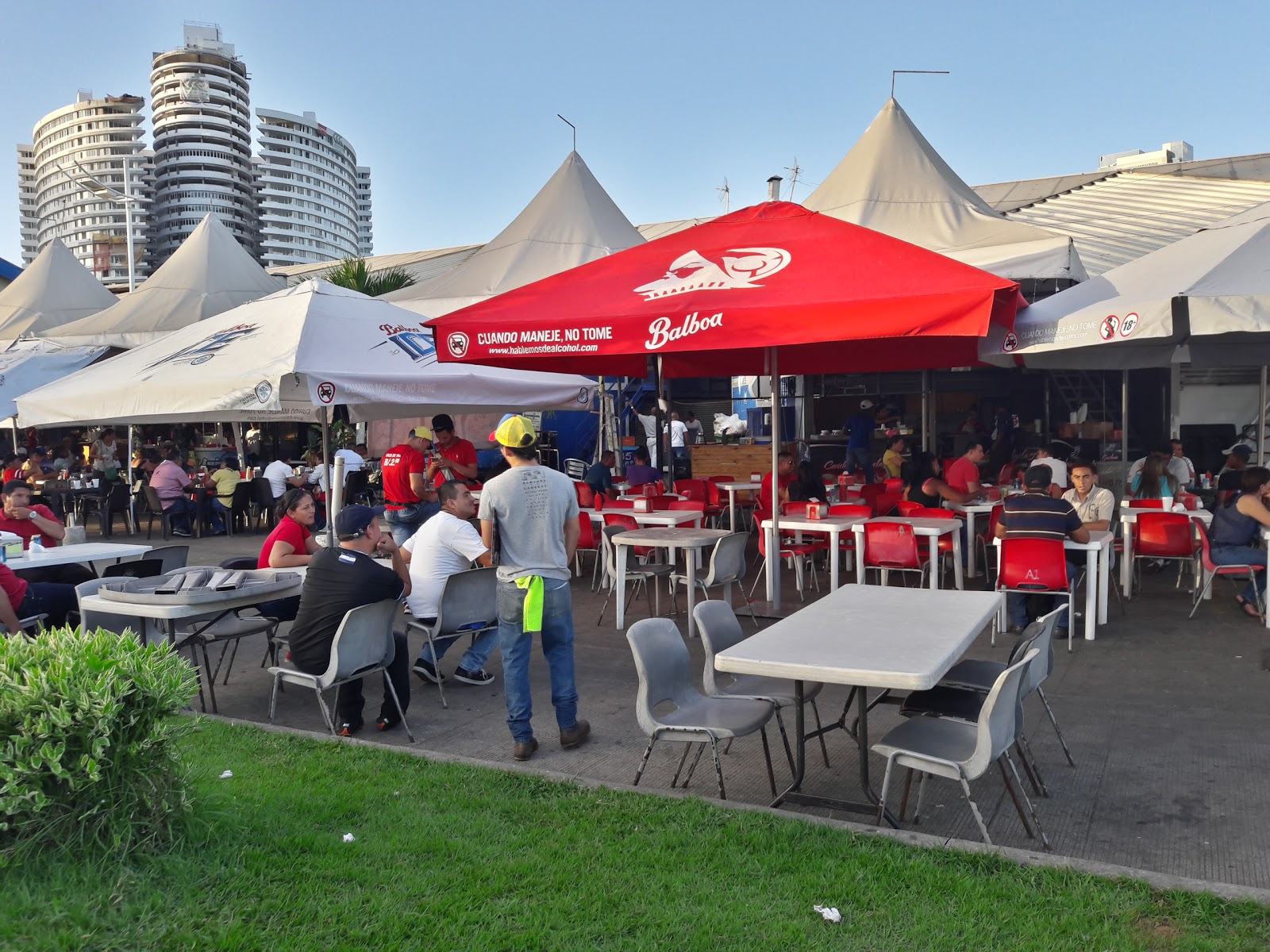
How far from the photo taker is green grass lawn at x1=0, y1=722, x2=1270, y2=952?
305cm

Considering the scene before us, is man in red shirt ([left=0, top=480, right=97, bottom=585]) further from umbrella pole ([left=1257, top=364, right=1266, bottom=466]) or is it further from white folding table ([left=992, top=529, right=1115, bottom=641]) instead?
umbrella pole ([left=1257, top=364, right=1266, bottom=466])

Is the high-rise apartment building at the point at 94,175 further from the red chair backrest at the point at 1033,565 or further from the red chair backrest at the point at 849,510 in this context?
the red chair backrest at the point at 1033,565

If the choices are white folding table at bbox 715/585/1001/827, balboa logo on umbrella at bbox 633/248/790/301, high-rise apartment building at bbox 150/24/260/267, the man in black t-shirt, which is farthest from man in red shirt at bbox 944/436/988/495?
high-rise apartment building at bbox 150/24/260/267

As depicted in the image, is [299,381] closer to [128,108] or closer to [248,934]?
[248,934]

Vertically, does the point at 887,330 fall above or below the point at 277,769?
above

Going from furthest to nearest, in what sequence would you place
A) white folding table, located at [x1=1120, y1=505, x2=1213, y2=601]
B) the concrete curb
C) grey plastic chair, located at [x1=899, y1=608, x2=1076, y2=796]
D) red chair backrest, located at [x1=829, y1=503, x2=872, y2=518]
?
red chair backrest, located at [x1=829, y1=503, x2=872, y2=518] < white folding table, located at [x1=1120, y1=505, x2=1213, y2=601] < grey plastic chair, located at [x1=899, y1=608, x2=1076, y2=796] < the concrete curb

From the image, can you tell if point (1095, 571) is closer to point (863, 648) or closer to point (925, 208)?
point (863, 648)

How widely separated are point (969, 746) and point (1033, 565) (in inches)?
132

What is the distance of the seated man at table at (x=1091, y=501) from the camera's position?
7.74m

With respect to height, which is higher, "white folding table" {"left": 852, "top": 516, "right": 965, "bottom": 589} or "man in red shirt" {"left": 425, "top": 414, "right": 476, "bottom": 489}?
"man in red shirt" {"left": 425, "top": 414, "right": 476, "bottom": 489}

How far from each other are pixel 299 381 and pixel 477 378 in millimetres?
1874

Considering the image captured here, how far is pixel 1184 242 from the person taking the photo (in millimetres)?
7902

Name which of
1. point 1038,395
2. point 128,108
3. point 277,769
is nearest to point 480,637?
point 277,769

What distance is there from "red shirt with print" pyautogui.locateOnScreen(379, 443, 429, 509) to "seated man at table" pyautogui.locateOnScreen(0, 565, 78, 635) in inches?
118
